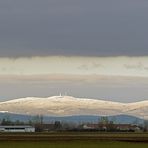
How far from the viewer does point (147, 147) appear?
88500 millimetres

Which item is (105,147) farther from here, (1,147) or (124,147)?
(1,147)

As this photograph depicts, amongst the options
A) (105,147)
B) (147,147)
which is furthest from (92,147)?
(147,147)

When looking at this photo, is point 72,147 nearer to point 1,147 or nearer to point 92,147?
point 92,147

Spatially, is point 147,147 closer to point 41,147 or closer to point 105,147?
point 105,147

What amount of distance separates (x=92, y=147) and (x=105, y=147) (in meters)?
2.12

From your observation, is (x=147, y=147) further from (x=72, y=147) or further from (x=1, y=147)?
(x=1, y=147)

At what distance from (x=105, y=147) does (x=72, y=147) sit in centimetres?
476

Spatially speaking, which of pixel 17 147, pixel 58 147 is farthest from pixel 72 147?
pixel 17 147

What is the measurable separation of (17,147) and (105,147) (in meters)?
12.2

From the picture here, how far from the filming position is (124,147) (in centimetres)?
8988

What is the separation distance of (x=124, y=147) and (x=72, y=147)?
7632 millimetres

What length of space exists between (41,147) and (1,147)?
5832mm

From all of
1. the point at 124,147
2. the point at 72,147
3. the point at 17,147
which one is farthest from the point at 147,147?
the point at 17,147

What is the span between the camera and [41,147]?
8881 centimetres
